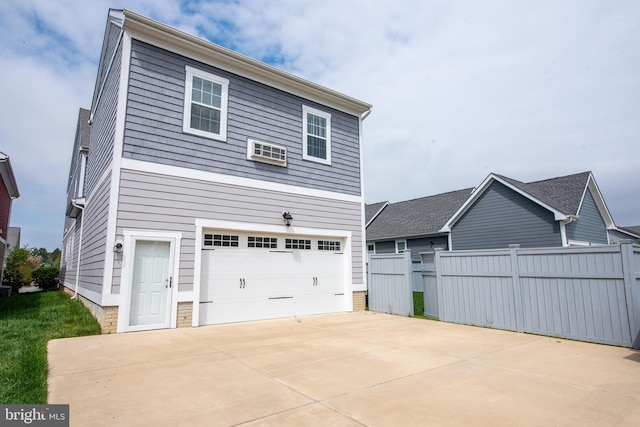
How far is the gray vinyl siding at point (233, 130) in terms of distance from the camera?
7574 mm

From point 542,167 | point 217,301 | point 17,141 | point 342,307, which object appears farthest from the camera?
point 542,167

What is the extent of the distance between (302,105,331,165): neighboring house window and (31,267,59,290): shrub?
18.5 meters

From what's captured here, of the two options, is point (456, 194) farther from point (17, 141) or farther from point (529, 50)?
point (17, 141)

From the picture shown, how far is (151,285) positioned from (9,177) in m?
14.1

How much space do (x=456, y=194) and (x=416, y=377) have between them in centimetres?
1889

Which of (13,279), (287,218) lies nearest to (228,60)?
(287,218)

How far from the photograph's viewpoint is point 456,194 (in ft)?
69.9

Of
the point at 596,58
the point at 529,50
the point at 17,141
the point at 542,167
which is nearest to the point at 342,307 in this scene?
the point at 529,50

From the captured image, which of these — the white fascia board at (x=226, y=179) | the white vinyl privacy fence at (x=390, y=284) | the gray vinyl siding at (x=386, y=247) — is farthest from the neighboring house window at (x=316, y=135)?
the gray vinyl siding at (x=386, y=247)

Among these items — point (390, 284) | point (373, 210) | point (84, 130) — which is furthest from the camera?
point (373, 210)

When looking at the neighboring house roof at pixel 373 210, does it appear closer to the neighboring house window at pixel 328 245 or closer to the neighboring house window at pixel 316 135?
the neighboring house window at pixel 328 245

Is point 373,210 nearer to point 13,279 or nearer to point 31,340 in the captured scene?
point 31,340

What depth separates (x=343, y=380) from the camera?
13.2 ft

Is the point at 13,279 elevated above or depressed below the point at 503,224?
below
